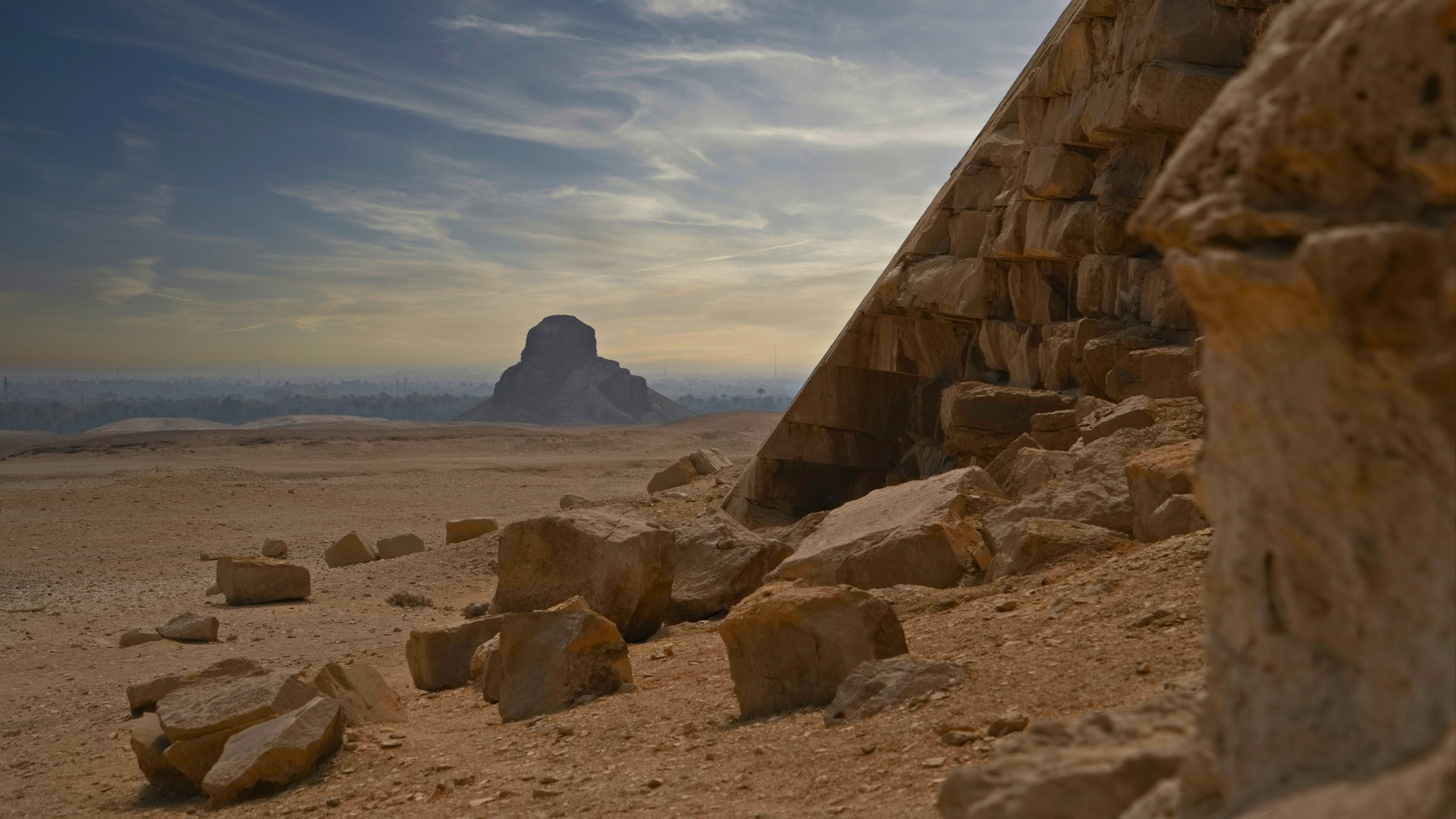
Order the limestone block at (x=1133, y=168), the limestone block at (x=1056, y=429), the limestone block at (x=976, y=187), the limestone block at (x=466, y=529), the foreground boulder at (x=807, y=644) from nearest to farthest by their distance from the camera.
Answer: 1. the foreground boulder at (x=807, y=644)
2. the limestone block at (x=1056, y=429)
3. the limestone block at (x=1133, y=168)
4. the limestone block at (x=976, y=187)
5. the limestone block at (x=466, y=529)

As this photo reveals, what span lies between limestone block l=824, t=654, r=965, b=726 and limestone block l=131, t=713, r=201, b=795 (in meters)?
3.03

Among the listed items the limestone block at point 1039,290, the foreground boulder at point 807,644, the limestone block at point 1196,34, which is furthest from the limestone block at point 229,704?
the limestone block at point 1196,34

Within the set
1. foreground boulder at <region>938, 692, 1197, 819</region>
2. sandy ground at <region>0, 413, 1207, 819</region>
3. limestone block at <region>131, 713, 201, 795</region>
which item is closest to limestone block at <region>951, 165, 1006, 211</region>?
sandy ground at <region>0, 413, 1207, 819</region>

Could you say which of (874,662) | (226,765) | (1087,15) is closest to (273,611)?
(226,765)

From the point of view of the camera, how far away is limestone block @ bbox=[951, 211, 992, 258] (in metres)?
12.3

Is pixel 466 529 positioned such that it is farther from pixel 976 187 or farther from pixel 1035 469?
pixel 1035 469

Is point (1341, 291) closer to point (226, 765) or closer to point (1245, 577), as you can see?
point (1245, 577)

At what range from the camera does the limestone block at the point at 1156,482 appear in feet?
17.4

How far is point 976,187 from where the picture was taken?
12.6 metres

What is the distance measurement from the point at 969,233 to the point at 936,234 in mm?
569

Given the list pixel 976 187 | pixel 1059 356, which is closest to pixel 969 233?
pixel 976 187

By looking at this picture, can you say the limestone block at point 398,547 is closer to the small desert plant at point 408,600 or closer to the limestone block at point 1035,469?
the small desert plant at point 408,600

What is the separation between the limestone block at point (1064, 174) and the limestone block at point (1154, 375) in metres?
2.37

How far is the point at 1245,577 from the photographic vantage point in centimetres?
175
